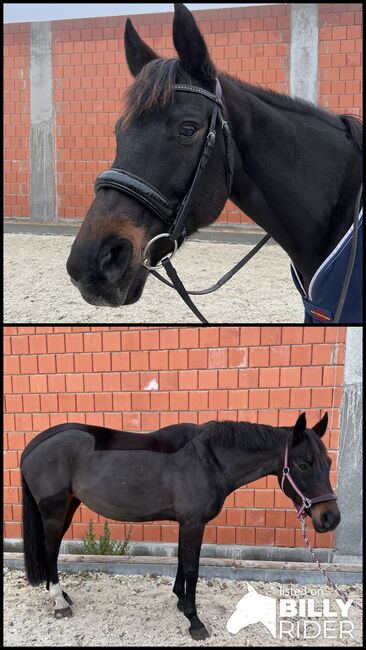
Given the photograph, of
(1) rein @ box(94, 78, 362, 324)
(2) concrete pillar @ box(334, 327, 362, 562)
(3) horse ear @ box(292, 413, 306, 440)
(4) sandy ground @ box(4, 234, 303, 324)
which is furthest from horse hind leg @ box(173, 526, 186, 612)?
(4) sandy ground @ box(4, 234, 303, 324)

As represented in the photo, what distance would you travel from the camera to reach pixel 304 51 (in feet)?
22.3

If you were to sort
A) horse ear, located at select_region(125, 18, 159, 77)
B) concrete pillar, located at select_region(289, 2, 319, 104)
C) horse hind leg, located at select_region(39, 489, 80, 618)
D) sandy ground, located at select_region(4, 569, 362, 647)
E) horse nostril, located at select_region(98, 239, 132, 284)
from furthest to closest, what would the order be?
concrete pillar, located at select_region(289, 2, 319, 104) < horse hind leg, located at select_region(39, 489, 80, 618) < sandy ground, located at select_region(4, 569, 362, 647) < horse ear, located at select_region(125, 18, 159, 77) < horse nostril, located at select_region(98, 239, 132, 284)

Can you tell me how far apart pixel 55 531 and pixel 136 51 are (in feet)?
8.40

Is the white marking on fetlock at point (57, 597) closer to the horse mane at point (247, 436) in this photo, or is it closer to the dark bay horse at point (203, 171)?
the horse mane at point (247, 436)

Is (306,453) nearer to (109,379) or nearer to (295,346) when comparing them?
(295,346)

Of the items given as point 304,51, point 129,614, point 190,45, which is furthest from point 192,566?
point 304,51

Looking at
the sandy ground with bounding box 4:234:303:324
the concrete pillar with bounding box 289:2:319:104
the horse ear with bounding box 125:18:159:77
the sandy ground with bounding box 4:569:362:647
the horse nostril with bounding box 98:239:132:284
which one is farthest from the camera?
the concrete pillar with bounding box 289:2:319:104

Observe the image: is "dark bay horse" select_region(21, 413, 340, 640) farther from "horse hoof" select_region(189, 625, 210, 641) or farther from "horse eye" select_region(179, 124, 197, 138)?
"horse eye" select_region(179, 124, 197, 138)

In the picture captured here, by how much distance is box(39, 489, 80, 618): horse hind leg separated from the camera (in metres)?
2.56

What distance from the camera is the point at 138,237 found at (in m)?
1.59

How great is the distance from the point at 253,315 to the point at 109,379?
1.78 metres

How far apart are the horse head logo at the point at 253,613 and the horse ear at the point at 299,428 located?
2.95ft

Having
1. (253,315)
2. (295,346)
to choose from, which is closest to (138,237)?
(295,346)

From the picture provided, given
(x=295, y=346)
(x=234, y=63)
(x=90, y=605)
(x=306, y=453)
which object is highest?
(x=234, y=63)
